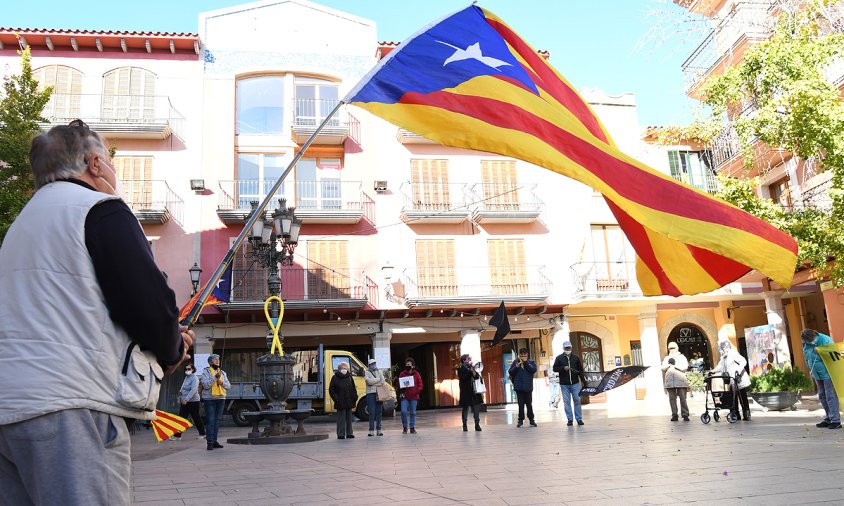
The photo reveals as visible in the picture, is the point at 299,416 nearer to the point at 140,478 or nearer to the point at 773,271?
the point at 140,478

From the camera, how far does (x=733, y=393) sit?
504 inches

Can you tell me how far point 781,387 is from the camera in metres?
15.7

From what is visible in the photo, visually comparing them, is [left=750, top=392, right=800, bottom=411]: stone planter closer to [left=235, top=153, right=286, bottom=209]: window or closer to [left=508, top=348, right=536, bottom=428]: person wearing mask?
[left=508, top=348, right=536, bottom=428]: person wearing mask

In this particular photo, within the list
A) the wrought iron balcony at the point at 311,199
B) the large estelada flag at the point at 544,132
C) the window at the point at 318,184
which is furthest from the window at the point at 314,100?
the large estelada flag at the point at 544,132

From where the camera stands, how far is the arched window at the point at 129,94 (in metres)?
24.6

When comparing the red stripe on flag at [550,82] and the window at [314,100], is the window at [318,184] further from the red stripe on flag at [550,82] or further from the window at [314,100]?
the red stripe on flag at [550,82]

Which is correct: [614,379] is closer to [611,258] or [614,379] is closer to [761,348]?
[761,348]

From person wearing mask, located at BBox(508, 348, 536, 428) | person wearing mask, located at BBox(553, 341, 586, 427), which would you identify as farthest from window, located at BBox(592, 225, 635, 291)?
person wearing mask, located at BBox(553, 341, 586, 427)

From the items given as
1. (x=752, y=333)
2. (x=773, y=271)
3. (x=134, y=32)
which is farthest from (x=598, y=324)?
(x=773, y=271)

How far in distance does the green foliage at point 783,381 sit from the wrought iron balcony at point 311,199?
14274 millimetres

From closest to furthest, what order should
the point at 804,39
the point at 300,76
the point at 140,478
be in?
the point at 140,478 → the point at 804,39 → the point at 300,76

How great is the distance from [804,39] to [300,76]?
697 inches

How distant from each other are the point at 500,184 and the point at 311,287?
8576 mm

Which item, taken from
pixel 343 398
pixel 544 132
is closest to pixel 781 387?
pixel 343 398
